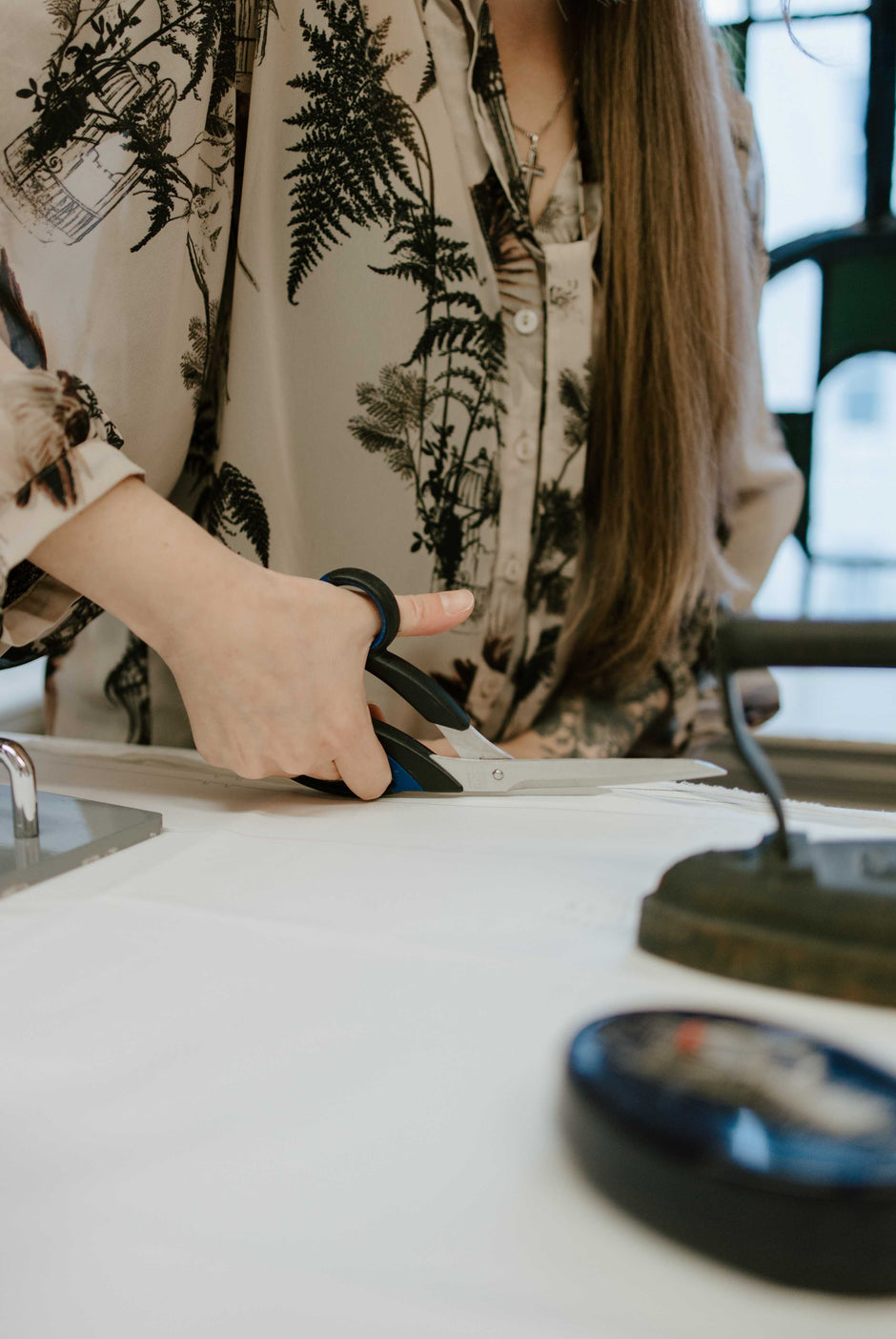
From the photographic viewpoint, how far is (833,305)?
366cm

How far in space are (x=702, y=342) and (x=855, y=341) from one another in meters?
3.23

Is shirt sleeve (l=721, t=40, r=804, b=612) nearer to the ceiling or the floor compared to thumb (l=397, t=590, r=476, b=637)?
nearer to the ceiling

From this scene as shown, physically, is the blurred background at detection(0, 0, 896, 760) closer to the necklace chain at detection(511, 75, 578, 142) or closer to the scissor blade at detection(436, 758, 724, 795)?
the necklace chain at detection(511, 75, 578, 142)

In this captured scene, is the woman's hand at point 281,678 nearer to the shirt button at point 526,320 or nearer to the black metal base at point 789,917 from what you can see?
the black metal base at point 789,917

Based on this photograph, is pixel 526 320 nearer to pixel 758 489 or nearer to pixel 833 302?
pixel 758 489

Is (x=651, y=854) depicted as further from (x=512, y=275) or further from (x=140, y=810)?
(x=512, y=275)

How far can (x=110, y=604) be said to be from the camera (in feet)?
1.69

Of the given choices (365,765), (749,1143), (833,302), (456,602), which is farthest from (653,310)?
(833,302)

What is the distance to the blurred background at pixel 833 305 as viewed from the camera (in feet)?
10.6

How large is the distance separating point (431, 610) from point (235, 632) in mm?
122

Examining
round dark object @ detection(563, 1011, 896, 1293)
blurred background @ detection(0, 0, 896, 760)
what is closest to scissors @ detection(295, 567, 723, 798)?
round dark object @ detection(563, 1011, 896, 1293)

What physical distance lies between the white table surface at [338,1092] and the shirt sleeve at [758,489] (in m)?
0.66

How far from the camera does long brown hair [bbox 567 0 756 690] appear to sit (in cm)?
84

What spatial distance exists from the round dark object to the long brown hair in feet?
2.18
